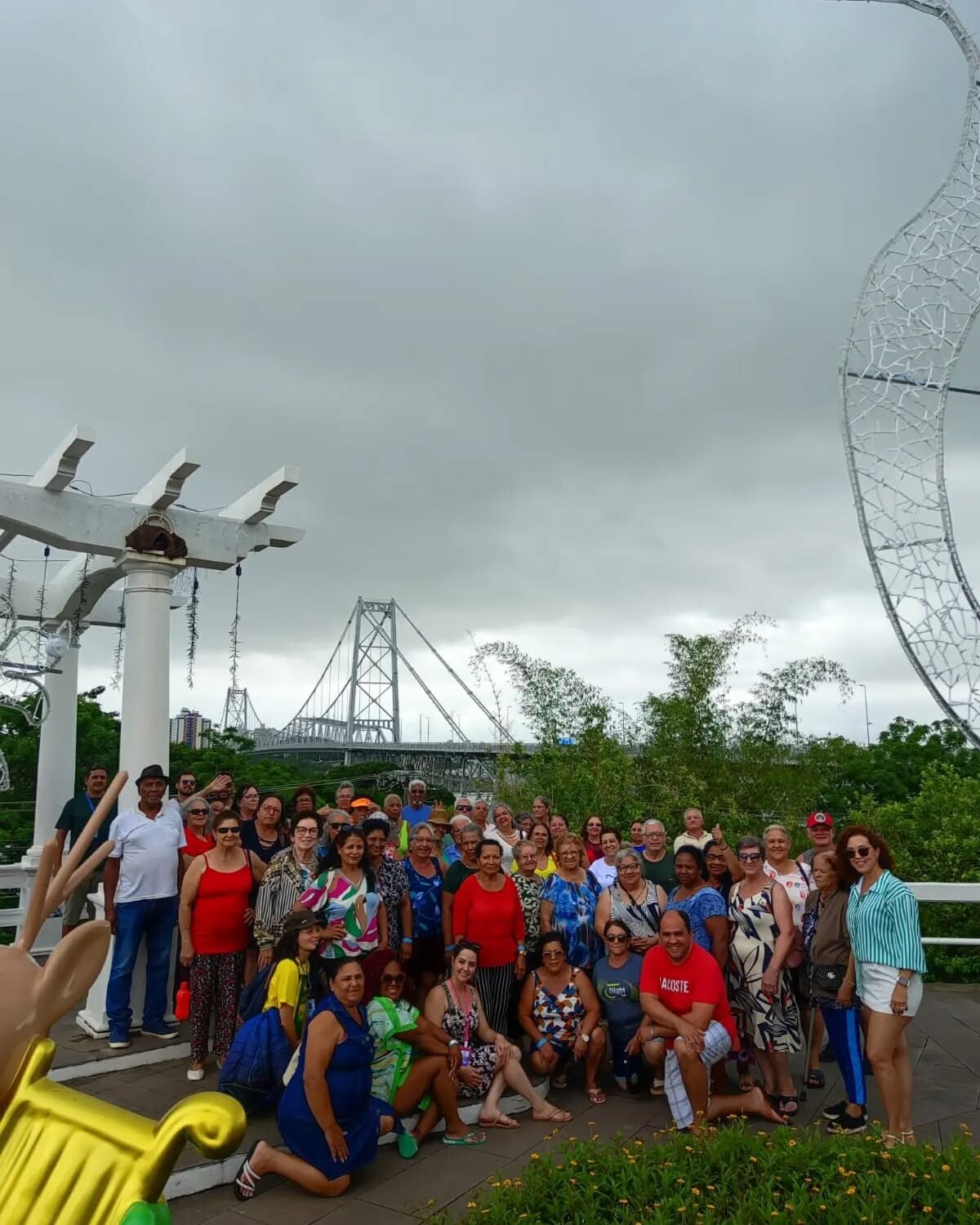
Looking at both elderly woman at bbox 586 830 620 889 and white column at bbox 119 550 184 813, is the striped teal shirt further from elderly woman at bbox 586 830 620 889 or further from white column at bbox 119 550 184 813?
white column at bbox 119 550 184 813

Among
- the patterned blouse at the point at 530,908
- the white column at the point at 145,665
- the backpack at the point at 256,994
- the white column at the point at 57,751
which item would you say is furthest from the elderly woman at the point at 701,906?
the white column at the point at 57,751

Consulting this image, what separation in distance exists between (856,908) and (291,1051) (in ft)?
6.91

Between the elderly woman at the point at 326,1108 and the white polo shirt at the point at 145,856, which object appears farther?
the white polo shirt at the point at 145,856

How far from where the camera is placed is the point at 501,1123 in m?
3.63

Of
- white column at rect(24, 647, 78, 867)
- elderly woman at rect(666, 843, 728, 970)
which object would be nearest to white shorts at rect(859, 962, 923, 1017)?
elderly woman at rect(666, 843, 728, 970)

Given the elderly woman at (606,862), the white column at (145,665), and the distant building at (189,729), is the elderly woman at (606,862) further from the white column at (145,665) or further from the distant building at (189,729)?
the distant building at (189,729)

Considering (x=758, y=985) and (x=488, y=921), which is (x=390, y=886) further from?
(x=758, y=985)

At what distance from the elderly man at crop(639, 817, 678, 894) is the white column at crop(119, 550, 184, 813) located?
2403mm

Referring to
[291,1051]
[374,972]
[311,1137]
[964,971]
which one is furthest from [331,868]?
[964,971]

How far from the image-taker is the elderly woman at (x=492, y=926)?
4004mm

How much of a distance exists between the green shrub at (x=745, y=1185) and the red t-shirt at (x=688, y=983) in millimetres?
621

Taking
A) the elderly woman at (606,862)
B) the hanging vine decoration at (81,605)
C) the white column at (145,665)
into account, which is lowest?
the elderly woman at (606,862)

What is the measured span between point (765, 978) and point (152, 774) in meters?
2.78

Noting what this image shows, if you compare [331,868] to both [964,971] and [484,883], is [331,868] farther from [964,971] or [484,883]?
[964,971]
